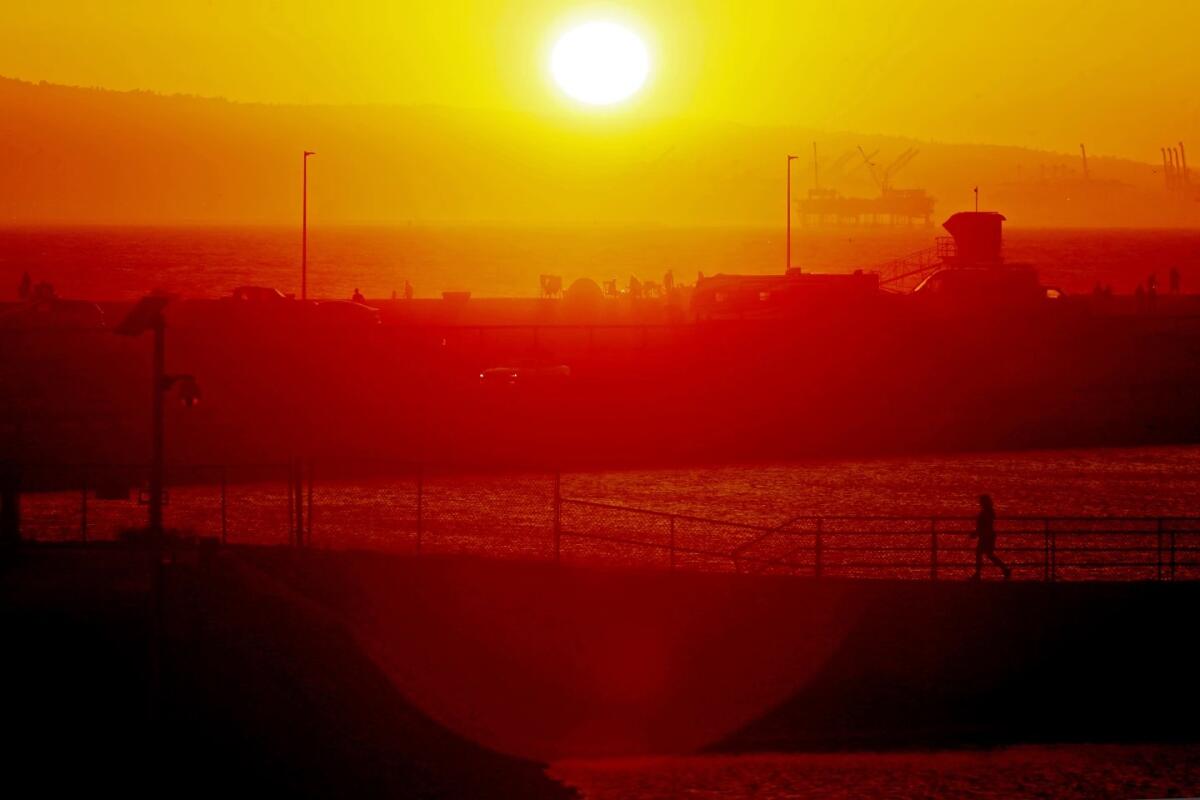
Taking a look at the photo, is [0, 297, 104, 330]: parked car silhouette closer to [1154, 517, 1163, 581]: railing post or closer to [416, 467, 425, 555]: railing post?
[416, 467, 425, 555]: railing post

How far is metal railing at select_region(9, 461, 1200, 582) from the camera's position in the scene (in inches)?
839

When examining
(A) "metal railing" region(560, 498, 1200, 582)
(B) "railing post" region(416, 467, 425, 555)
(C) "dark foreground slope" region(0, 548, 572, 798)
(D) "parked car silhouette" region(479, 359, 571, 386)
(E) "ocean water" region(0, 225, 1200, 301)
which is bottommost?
(C) "dark foreground slope" region(0, 548, 572, 798)

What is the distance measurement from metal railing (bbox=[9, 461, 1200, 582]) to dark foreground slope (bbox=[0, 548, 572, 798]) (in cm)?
300

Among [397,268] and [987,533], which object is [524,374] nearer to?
[987,533]

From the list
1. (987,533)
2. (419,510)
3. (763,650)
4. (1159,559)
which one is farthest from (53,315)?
(1159,559)

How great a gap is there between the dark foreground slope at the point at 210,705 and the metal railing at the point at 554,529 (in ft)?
9.85

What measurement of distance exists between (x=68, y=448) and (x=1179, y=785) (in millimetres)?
19008

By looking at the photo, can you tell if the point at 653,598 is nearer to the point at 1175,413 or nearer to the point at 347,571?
the point at 347,571

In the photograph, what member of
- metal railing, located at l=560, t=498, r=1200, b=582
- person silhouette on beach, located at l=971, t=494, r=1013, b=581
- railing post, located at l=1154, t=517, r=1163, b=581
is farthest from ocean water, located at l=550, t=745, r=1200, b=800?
person silhouette on beach, located at l=971, t=494, r=1013, b=581

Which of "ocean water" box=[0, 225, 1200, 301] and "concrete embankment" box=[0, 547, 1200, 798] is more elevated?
"ocean water" box=[0, 225, 1200, 301]

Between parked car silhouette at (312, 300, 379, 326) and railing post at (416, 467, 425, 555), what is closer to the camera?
railing post at (416, 467, 425, 555)

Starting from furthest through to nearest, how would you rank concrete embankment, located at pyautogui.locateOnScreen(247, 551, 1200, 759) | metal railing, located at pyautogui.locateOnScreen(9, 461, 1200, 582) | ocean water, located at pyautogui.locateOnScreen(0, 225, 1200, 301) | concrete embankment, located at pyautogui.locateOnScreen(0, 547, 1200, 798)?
ocean water, located at pyautogui.locateOnScreen(0, 225, 1200, 301) → metal railing, located at pyautogui.locateOnScreen(9, 461, 1200, 582) → concrete embankment, located at pyautogui.locateOnScreen(247, 551, 1200, 759) → concrete embankment, located at pyautogui.locateOnScreen(0, 547, 1200, 798)

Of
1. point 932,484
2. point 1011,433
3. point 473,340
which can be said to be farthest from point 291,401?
point 1011,433

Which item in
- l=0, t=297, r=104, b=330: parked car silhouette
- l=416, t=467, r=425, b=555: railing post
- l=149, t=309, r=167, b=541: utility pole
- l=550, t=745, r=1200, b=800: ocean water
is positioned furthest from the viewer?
l=0, t=297, r=104, b=330: parked car silhouette
